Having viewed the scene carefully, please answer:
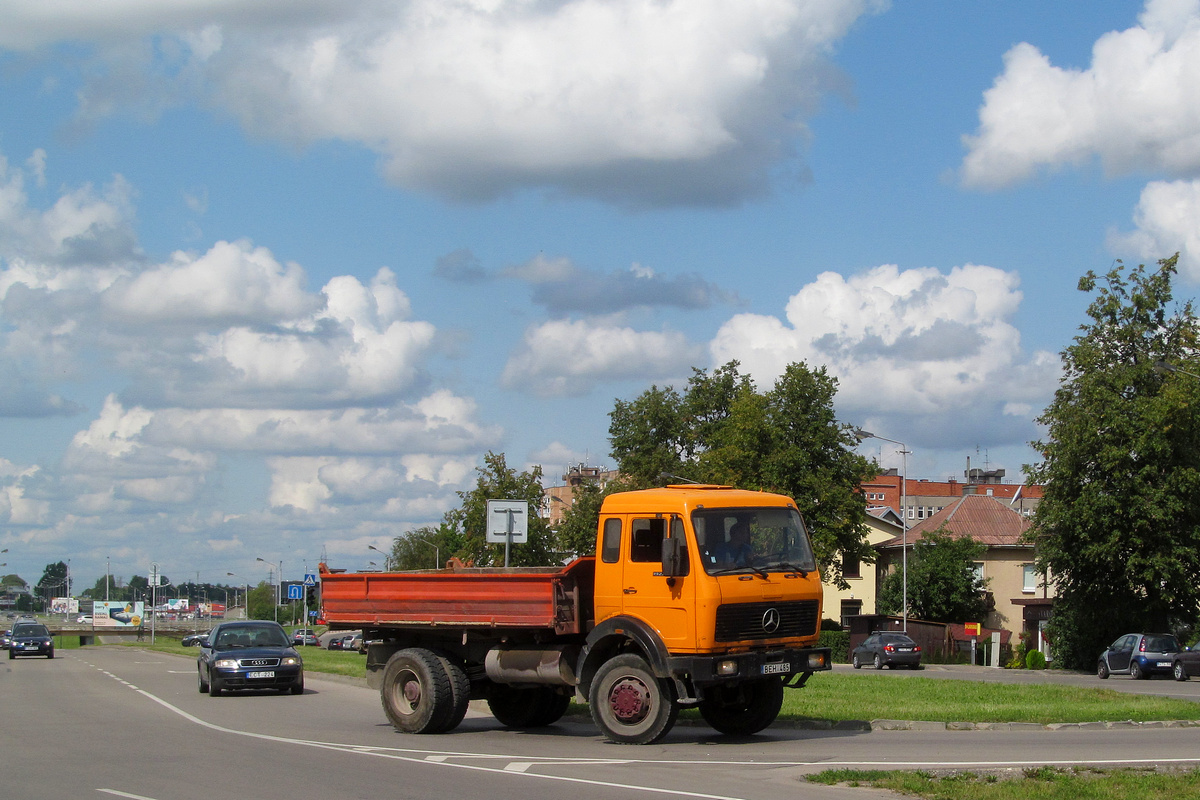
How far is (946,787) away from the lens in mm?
10375

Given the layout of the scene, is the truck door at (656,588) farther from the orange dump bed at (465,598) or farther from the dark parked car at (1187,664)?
the dark parked car at (1187,664)

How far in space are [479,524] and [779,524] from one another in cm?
3648

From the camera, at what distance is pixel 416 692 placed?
641 inches

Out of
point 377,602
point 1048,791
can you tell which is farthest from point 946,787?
point 377,602

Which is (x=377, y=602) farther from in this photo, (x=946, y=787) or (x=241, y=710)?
(x=946, y=787)

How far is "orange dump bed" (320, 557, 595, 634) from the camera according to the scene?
14930 millimetres

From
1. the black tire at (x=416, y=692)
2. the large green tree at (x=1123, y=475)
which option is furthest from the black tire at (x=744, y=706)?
the large green tree at (x=1123, y=475)

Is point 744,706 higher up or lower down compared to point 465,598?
lower down

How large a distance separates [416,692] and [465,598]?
1565 millimetres

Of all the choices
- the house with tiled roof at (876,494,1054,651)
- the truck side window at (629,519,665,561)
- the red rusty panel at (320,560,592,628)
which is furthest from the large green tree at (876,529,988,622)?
the truck side window at (629,519,665,561)

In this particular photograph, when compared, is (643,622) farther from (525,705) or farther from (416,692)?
(416,692)

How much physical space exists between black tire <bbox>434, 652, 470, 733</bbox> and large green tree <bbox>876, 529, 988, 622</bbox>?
5488cm

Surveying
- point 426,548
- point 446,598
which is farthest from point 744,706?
point 426,548

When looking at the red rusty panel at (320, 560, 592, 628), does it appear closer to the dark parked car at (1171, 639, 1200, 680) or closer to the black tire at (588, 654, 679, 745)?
the black tire at (588, 654, 679, 745)
